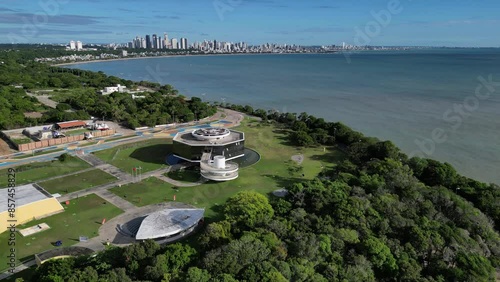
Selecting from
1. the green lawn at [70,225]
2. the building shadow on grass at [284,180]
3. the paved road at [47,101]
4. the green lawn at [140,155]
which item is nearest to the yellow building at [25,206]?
the green lawn at [70,225]

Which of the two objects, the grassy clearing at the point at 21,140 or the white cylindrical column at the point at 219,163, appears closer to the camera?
the white cylindrical column at the point at 219,163

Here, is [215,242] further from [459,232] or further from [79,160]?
[79,160]

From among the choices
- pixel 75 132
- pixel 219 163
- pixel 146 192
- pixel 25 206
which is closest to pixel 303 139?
pixel 219 163

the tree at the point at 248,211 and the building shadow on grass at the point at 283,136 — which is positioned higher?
the tree at the point at 248,211

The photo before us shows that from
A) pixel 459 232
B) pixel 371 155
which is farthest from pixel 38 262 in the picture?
pixel 371 155

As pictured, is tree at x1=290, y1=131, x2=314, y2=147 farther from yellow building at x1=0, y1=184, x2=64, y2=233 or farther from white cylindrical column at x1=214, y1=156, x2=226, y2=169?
yellow building at x1=0, y1=184, x2=64, y2=233

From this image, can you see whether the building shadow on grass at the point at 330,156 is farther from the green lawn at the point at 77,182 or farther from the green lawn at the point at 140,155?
the green lawn at the point at 77,182
